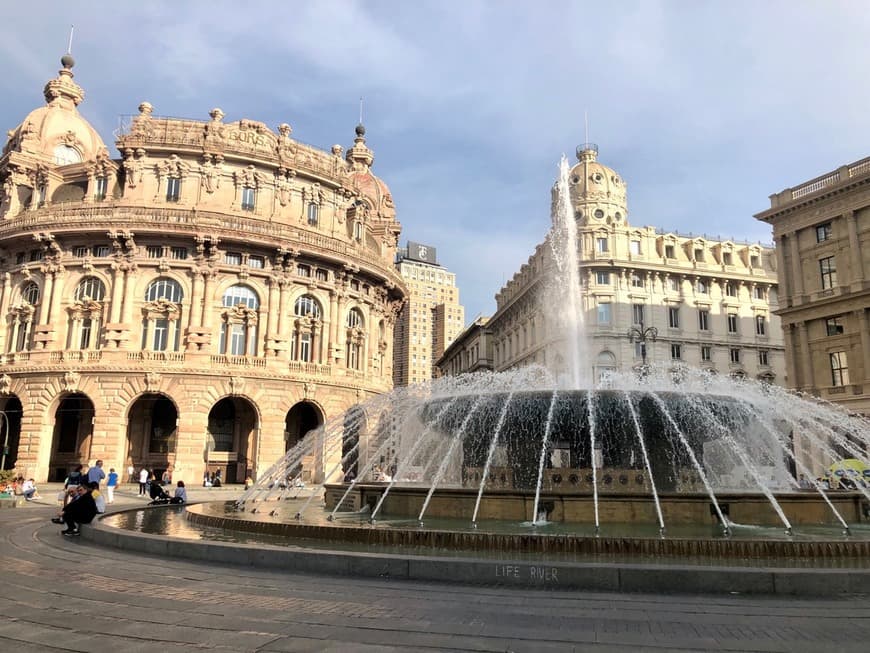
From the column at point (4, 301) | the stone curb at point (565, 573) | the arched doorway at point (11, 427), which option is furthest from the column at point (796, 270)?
the column at point (4, 301)

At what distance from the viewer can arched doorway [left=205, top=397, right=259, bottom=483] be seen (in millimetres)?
37719

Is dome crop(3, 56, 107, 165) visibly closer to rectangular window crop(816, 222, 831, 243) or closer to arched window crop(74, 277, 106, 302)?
arched window crop(74, 277, 106, 302)

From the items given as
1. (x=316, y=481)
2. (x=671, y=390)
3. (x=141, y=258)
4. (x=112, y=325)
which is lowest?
(x=316, y=481)

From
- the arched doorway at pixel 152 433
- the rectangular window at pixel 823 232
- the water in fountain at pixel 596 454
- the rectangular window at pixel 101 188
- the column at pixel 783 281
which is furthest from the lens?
the rectangular window at pixel 101 188

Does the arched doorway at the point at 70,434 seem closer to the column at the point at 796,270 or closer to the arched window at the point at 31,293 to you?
the arched window at the point at 31,293

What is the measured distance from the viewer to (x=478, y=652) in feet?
17.8

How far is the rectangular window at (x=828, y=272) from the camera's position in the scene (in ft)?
120

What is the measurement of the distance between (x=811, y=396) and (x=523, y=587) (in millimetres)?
33547

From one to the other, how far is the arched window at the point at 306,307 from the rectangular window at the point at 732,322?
35621 millimetres

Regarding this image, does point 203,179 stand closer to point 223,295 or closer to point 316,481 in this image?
point 223,295

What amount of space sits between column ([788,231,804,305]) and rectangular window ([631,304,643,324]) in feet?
49.2

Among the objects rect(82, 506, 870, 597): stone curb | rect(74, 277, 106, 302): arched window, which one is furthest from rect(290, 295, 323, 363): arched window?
rect(82, 506, 870, 597): stone curb

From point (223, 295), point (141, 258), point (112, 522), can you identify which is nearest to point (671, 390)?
point (112, 522)

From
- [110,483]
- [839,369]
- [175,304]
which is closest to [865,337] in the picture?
[839,369]
